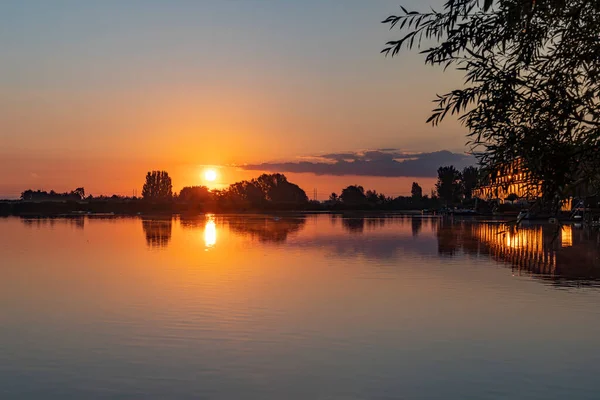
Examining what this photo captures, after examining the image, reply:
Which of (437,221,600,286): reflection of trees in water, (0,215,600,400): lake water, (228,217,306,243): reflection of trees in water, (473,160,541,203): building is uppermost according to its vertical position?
(473,160,541,203): building

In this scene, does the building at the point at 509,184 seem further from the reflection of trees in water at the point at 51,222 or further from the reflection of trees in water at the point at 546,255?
the reflection of trees in water at the point at 51,222

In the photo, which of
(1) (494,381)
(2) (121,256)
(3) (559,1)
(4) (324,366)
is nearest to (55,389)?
(4) (324,366)

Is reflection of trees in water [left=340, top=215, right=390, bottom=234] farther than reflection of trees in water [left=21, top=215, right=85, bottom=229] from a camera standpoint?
No

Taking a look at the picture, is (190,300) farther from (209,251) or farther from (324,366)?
(209,251)

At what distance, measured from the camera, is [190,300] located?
25.2 meters

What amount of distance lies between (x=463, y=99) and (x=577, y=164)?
248cm

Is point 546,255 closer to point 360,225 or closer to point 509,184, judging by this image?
point 509,184

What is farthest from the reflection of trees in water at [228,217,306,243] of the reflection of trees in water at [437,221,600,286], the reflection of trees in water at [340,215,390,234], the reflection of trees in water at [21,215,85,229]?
the reflection of trees in water at [21,215,85,229]

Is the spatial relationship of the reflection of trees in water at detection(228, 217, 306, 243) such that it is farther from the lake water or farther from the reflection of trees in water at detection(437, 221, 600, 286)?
the lake water

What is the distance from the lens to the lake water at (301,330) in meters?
14.6

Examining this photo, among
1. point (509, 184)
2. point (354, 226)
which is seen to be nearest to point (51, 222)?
point (354, 226)

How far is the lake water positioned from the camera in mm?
14617

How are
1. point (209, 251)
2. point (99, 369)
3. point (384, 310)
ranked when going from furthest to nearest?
point (209, 251) → point (384, 310) → point (99, 369)

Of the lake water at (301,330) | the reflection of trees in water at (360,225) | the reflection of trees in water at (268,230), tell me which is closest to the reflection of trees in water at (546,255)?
the lake water at (301,330)
